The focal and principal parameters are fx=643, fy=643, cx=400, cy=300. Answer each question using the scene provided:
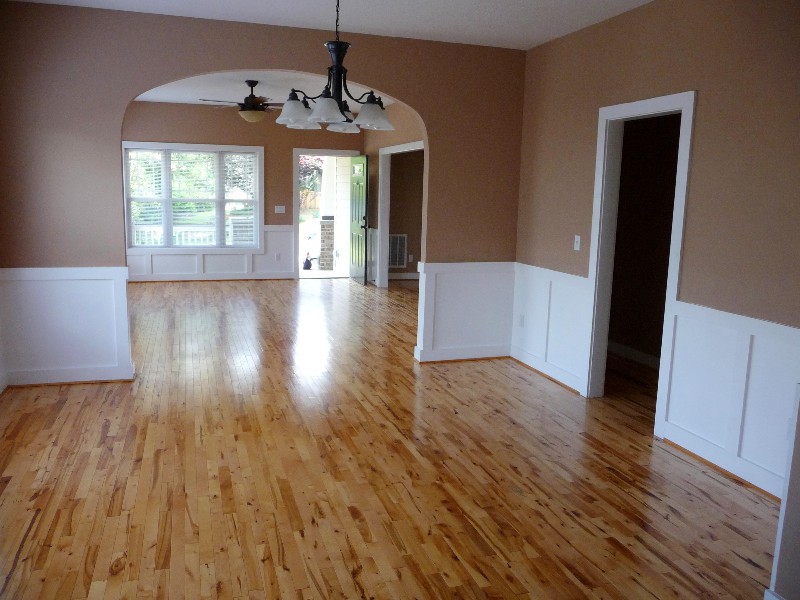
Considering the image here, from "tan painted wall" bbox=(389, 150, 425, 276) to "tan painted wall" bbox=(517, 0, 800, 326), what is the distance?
5555 mm

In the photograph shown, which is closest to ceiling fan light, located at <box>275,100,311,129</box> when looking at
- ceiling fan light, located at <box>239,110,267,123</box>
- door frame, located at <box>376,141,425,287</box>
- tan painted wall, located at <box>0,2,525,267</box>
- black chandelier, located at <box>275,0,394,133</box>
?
black chandelier, located at <box>275,0,394,133</box>

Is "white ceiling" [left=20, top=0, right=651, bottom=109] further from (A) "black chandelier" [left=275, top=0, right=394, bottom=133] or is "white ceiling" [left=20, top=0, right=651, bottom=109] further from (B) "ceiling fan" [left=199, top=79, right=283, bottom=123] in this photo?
(B) "ceiling fan" [left=199, top=79, right=283, bottom=123]

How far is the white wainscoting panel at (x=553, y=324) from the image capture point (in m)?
4.87

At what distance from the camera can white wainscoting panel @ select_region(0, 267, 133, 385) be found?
15.3 ft

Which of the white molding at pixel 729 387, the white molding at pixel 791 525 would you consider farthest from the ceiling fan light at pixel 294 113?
the white molding at pixel 791 525

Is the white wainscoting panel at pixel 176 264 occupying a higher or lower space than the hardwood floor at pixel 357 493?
higher

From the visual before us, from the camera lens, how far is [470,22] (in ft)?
15.5

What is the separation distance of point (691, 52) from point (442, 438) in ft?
8.93

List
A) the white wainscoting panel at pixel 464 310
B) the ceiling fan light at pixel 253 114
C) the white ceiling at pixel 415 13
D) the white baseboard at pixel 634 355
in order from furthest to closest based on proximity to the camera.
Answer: the ceiling fan light at pixel 253 114, the white baseboard at pixel 634 355, the white wainscoting panel at pixel 464 310, the white ceiling at pixel 415 13

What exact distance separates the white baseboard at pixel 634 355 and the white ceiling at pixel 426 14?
284 cm

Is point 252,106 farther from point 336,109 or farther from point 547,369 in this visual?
point 336,109

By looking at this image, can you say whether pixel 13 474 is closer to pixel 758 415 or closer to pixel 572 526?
pixel 572 526

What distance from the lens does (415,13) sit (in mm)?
4500

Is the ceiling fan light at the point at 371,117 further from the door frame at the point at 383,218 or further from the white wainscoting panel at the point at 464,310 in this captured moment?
the door frame at the point at 383,218
